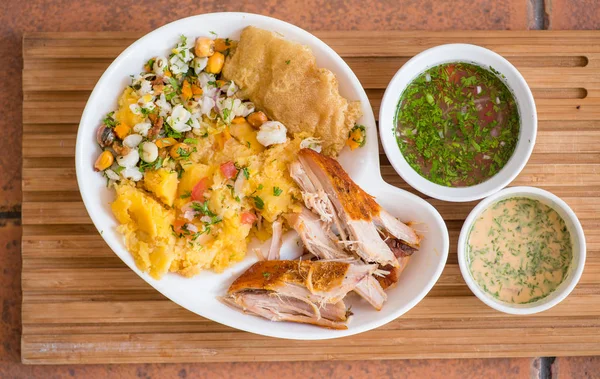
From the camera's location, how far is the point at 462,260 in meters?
3.25

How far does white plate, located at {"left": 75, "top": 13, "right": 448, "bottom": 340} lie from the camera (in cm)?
306

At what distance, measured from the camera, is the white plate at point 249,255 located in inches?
120

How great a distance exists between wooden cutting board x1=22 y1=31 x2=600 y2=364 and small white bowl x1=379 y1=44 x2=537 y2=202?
265mm

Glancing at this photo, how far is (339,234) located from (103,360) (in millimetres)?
1576

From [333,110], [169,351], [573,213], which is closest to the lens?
[333,110]

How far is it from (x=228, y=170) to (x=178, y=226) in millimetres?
378

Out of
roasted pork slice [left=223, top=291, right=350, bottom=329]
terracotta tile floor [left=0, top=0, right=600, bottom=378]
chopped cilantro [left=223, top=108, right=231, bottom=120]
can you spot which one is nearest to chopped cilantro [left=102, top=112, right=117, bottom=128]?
chopped cilantro [left=223, top=108, right=231, bottom=120]

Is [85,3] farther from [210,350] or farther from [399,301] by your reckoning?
[399,301]

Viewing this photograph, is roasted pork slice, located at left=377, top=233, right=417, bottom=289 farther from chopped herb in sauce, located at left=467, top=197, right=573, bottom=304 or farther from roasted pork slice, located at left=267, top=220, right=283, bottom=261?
roasted pork slice, located at left=267, top=220, right=283, bottom=261

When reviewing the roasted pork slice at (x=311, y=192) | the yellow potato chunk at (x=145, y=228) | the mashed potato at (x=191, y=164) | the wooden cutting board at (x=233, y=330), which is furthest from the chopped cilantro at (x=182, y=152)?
the wooden cutting board at (x=233, y=330)

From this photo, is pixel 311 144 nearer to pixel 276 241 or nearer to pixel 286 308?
pixel 276 241

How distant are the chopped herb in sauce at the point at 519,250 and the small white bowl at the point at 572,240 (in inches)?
1.7

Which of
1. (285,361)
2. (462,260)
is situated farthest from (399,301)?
(285,361)

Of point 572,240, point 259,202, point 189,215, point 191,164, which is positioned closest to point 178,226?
point 189,215
